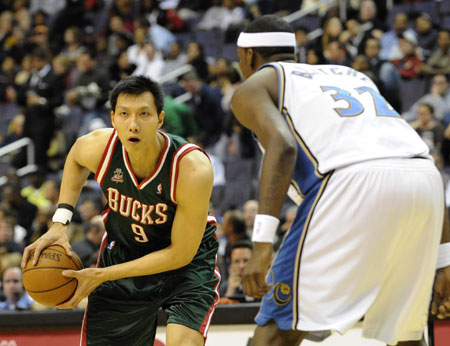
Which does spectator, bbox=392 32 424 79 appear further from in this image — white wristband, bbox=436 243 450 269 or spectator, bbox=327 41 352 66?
white wristband, bbox=436 243 450 269

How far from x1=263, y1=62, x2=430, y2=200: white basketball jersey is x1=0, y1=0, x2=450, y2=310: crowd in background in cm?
344

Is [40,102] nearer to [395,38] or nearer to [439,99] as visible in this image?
[395,38]

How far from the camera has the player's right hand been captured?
11.9ft

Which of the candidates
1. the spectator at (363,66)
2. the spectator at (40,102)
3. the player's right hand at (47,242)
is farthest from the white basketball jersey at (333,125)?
the spectator at (40,102)

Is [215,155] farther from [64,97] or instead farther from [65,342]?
[65,342]

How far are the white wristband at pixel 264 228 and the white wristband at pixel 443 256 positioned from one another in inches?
28.9

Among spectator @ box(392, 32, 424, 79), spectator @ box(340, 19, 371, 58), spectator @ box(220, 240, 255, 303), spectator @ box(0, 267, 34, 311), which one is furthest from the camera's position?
spectator @ box(340, 19, 371, 58)

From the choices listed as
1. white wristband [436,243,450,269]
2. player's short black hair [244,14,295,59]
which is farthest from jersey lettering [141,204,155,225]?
white wristband [436,243,450,269]

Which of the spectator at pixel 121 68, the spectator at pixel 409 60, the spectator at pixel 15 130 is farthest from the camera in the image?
the spectator at pixel 15 130

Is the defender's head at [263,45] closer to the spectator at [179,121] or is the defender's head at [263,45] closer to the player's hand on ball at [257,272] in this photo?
the player's hand on ball at [257,272]

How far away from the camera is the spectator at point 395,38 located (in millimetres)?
10117

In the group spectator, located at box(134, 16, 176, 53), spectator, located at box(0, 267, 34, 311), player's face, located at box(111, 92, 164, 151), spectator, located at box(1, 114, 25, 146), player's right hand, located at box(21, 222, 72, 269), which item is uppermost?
player's face, located at box(111, 92, 164, 151)

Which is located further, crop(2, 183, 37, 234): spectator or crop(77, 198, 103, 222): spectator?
crop(2, 183, 37, 234): spectator

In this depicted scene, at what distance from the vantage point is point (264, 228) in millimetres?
2824
